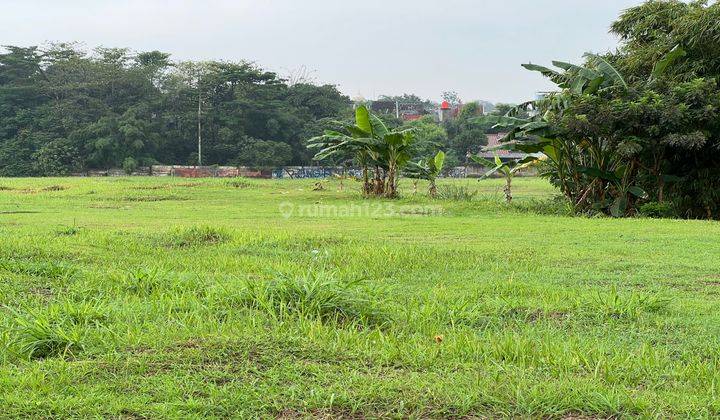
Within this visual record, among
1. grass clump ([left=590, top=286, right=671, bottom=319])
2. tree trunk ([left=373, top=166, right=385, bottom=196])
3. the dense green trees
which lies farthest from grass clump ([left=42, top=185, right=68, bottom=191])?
the dense green trees

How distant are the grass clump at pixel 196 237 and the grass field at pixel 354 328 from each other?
0.14 ft

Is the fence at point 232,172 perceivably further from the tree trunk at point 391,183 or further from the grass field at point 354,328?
the grass field at point 354,328

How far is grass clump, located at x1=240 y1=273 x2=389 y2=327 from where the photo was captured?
13.5 ft

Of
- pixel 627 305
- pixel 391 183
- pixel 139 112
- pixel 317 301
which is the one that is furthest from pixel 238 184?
pixel 139 112

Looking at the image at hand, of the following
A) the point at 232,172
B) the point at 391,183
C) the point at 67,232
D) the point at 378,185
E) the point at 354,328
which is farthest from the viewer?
the point at 232,172

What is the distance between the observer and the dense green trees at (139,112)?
45.7m

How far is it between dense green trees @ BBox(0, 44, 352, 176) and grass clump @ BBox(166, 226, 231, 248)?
3873cm

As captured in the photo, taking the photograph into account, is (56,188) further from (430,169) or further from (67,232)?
(67,232)

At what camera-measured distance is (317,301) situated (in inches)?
165

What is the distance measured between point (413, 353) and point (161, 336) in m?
1.37

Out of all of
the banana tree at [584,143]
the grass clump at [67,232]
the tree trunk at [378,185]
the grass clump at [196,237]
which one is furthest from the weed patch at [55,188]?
the grass clump at [196,237]

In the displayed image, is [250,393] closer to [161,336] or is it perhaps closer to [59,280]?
[161,336]

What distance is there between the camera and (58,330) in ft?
11.5

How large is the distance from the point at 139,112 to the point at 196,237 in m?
42.8
